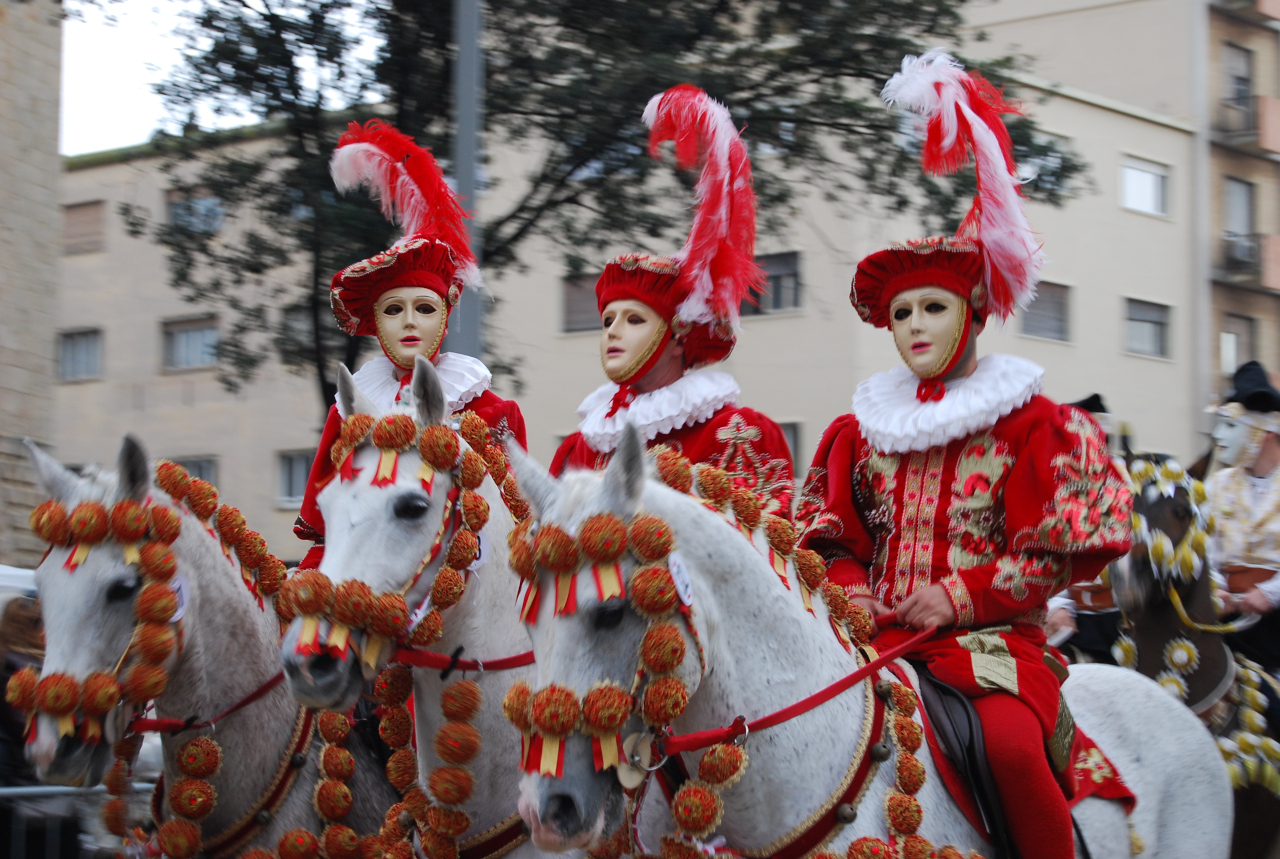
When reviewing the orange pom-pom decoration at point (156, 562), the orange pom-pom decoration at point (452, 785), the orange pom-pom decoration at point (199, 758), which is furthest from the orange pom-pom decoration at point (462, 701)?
the orange pom-pom decoration at point (156, 562)

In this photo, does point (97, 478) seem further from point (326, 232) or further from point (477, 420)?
point (326, 232)

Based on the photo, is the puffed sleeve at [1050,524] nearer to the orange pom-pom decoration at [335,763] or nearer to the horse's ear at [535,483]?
the horse's ear at [535,483]


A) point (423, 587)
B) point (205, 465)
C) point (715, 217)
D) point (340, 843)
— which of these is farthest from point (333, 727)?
point (205, 465)

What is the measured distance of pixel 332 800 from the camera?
3.85 m

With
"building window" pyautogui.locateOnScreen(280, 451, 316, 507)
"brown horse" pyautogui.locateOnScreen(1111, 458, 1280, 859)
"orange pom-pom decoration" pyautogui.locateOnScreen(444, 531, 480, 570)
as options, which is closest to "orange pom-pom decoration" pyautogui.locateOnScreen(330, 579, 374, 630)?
"orange pom-pom decoration" pyautogui.locateOnScreen(444, 531, 480, 570)

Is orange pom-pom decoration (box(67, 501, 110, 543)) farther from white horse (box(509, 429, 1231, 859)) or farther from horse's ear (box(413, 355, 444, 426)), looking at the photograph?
white horse (box(509, 429, 1231, 859))

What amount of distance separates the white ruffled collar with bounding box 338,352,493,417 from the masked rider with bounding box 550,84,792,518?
22.8 inches

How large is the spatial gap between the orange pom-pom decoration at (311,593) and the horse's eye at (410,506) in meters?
0.29

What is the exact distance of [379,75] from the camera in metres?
8.83

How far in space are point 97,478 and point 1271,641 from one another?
5.48 m

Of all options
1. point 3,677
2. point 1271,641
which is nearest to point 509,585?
point 3,677

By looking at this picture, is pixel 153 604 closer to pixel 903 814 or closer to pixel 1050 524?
pixel 903 814

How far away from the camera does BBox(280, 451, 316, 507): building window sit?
20.5 metres

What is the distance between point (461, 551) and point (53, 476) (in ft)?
4.58
